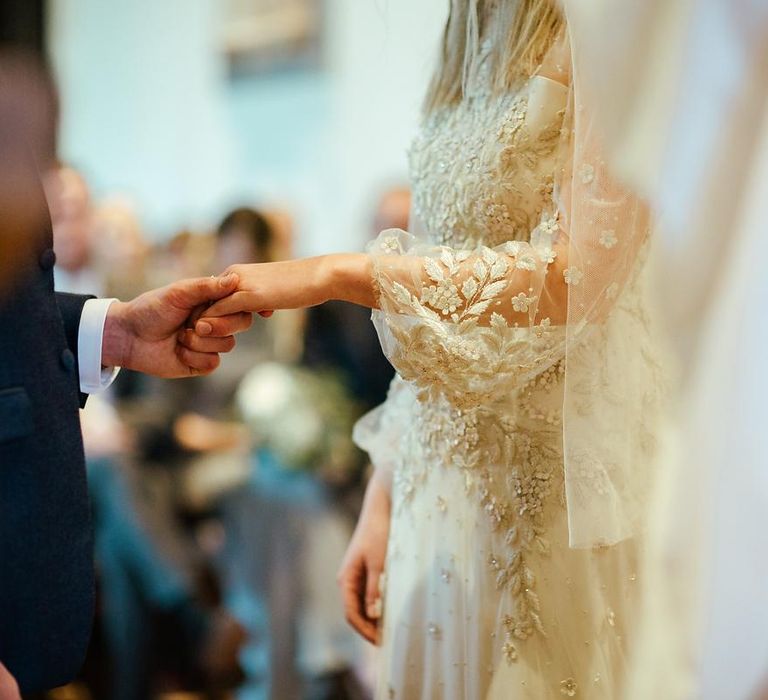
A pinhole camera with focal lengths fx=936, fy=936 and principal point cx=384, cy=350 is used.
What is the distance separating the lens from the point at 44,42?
5.62 m

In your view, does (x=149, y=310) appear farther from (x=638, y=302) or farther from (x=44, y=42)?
(x=44, y=42)

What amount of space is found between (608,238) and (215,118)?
449 cm

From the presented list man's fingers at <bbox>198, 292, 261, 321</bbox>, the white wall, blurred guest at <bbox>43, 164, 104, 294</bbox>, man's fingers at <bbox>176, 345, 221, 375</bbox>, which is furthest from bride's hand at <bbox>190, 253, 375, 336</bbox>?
the white wall

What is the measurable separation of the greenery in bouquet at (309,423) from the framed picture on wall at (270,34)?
8.00ft

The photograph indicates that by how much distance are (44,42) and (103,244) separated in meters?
2.94

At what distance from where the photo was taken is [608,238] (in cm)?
95

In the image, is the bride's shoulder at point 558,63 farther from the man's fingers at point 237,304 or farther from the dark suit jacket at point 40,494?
the dark suit jacket at point 40,494

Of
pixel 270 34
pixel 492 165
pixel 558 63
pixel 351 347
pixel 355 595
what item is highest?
pixel 270 34

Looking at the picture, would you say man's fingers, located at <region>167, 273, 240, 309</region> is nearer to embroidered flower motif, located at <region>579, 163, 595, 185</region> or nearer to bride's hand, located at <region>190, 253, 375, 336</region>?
bride's hand, located at <region>190, 253, 375, 336</region>

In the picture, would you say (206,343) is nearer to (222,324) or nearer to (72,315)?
(222,324)

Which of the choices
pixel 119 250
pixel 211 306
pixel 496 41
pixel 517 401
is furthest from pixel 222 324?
pixel 119 250

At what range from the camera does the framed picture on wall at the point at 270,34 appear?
4535 mm

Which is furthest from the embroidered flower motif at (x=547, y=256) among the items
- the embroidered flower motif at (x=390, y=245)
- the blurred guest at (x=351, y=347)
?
the blurred guest at (x=351, y=347)

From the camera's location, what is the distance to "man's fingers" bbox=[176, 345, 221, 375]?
3.76 feet
